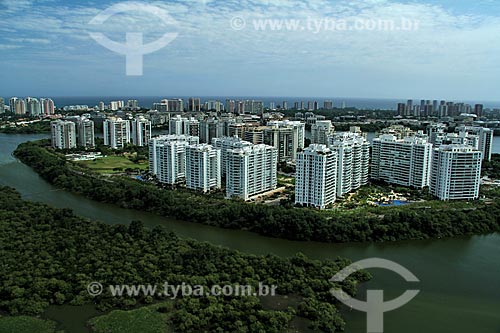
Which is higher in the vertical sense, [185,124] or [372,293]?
[185,124]

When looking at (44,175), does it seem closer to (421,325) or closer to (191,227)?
(191,227)

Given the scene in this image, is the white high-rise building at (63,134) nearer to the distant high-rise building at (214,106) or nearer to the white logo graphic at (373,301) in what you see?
the white logo graphic at (373,301)

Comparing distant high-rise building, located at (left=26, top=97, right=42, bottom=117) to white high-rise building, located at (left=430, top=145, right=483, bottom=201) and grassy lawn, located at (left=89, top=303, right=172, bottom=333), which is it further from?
grassy lawn, located at (left=89, top=303, right=172, bottom=333)

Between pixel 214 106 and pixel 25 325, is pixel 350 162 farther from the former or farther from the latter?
pixel 214 106

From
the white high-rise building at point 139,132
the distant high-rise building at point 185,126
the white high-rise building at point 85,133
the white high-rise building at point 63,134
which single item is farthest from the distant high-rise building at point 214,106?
the white high-rise building at point 63,134

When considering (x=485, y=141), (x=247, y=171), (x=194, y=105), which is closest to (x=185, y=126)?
(x=247, y=171)

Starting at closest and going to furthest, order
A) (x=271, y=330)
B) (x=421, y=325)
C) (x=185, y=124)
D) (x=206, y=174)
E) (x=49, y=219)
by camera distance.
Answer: (x=271, y=330), (x=421, y=325), (x=49, y=219), (x=206, y=174), (x=185, y=124)

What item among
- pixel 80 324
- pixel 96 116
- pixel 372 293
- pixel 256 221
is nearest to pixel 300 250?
pixel 256 221
